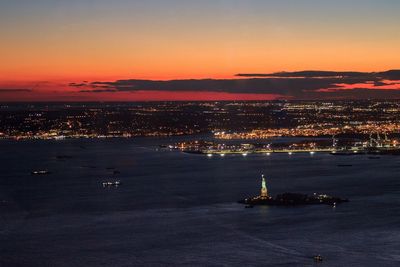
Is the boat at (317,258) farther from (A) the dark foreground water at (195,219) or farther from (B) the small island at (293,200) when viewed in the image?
(B) the small island at (293,200)

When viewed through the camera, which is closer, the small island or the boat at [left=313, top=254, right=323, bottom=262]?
the boat at [left=313, top=254, right=323, bottom=262]

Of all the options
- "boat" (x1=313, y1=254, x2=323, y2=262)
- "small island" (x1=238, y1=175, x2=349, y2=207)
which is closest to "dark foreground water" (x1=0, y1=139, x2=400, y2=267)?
"boat" (x1=313, y1=254, x2=323, y2=262)

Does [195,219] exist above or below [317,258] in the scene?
below

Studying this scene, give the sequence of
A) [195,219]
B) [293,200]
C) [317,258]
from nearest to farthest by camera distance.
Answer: [317,258]
[195,219]
[293,200]

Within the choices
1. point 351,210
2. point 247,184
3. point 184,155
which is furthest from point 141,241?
point 184,155

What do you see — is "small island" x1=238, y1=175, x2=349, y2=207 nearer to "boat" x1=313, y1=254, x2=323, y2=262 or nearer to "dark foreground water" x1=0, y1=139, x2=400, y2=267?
"dark foreground water" x1=0, y1=139, x2=400, y2=267

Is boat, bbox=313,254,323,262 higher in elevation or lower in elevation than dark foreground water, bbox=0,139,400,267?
higher

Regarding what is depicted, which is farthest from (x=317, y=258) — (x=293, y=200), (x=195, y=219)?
(x=293, y=200)

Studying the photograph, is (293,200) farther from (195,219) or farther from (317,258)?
(317,258)

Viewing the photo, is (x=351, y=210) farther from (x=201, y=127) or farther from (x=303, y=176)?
(x=201, y=127)
